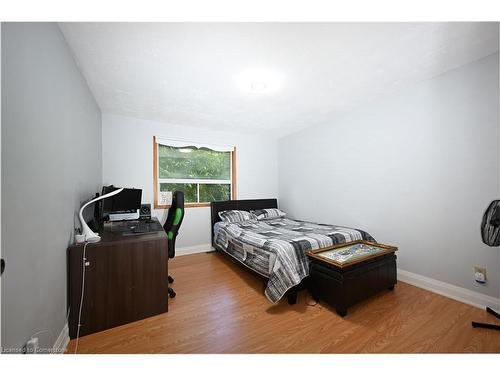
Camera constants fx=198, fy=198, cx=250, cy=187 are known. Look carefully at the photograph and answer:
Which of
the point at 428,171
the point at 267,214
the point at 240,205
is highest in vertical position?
the point at 428,171

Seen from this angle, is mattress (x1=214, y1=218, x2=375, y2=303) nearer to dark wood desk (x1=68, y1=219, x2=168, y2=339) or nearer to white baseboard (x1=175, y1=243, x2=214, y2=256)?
white baseboard (x1=175, y1=243, x2=214, y2=256)

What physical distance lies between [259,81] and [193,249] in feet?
9.96

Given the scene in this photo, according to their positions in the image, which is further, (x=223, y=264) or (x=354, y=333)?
(x=223, y=264)

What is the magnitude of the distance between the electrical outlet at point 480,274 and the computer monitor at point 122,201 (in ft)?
12.9

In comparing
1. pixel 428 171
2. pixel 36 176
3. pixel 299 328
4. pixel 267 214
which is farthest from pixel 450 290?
pixel 36 176

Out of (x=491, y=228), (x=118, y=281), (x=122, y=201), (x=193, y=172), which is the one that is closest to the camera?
(x=491, y=228)

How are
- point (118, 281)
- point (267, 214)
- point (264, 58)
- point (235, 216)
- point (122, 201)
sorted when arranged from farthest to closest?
point (267, 214)
point (235, 216)
point (122, 201)
point (264, 58)
point (118, 281)

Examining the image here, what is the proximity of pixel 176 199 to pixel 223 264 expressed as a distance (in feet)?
4.88

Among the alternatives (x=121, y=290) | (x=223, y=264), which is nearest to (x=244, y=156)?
(x=223, y=264)

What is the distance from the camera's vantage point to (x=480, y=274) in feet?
6.39

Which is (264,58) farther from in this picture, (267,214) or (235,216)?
(267,214)

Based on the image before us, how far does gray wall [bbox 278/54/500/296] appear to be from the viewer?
76.9 inches
